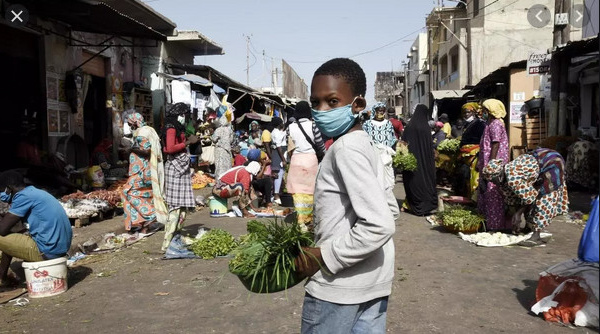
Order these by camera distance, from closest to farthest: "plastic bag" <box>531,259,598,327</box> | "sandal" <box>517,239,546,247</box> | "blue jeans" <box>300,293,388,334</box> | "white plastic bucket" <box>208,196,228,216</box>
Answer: "blue jeans" <box>300,293,388,334</box>
"plastic bag" <box>531,259,598,327</box>
"sandal" <box>517,239,546,247</box>
"white plastic bucket" <box>208,196,228,216</box>

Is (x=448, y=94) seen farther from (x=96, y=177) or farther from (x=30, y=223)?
(x=30, y=223)

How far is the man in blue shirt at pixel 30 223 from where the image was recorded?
224 inches

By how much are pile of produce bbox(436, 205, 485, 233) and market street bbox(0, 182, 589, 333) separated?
0.72m

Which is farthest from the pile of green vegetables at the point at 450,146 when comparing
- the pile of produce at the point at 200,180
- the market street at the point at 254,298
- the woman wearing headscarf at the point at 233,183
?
the pile of produce at the point at 200,180

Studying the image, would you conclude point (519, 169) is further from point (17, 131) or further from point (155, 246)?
point (17, 131)

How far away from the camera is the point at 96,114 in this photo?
13.5 meters

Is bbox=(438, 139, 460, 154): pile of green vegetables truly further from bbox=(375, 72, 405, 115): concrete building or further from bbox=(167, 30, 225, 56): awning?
bbox=(375, 72, 405, 115): concrete building

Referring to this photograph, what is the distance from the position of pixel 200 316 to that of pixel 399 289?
2024 mm

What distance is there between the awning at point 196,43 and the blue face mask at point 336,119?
1527 centimetres

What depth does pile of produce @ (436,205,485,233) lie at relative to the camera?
8227 millimetres

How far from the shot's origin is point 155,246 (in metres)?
8.05

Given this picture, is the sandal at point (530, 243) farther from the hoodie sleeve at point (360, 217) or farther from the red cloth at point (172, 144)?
the hoodie sleeve at point (360, 217)

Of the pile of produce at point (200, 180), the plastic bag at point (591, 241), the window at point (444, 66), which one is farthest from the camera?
the window at point (444, 66)

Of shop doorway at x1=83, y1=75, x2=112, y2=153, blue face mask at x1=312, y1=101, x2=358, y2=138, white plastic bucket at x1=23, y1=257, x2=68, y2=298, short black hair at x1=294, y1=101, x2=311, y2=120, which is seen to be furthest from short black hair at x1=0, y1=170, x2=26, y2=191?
shop doorway at x1=83, y1=75, x2=112, y2=153
